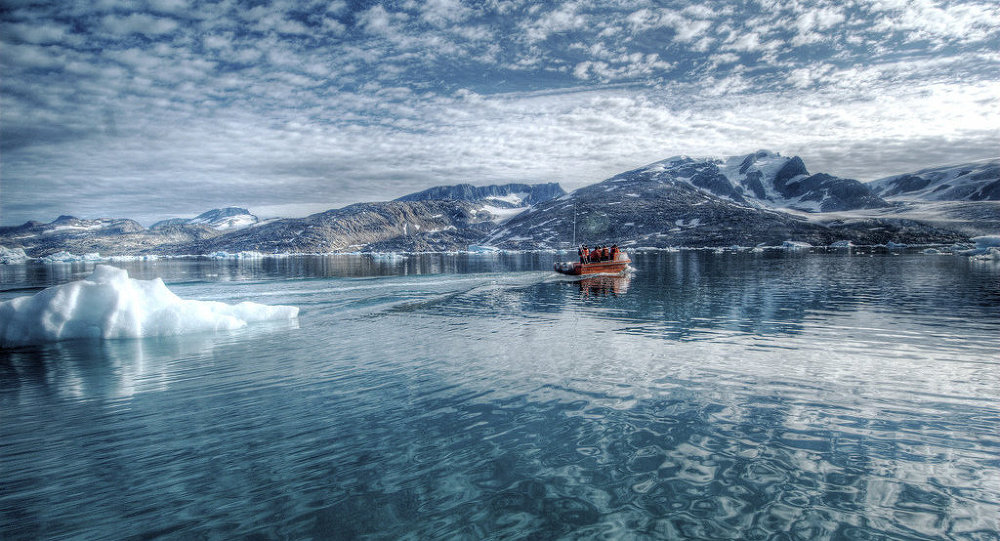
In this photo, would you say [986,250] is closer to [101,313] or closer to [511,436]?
[511,436]

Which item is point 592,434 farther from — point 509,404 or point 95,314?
point 95,314

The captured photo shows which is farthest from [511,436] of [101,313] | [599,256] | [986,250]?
[986,250]

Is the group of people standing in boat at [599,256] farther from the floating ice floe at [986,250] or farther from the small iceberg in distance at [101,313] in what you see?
the floating ice floe at [986,250]

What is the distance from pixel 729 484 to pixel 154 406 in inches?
527

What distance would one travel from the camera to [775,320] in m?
24.1

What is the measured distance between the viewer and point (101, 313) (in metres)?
20.9

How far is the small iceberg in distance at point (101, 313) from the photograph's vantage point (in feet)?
66.0

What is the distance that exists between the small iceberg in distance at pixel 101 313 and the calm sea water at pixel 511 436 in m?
1.34

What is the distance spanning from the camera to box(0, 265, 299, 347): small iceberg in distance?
20125mm

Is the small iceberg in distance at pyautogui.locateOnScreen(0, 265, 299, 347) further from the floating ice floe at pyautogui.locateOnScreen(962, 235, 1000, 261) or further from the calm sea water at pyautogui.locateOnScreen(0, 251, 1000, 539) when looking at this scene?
the floating ice floe at pyautogui.locateOnScreen(962, 235, 1000, 261)

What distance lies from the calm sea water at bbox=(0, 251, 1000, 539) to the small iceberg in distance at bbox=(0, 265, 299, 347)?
4.41ft

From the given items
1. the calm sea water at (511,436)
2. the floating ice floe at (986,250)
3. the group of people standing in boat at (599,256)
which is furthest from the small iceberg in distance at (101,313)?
the floating ice floe at (986,250)

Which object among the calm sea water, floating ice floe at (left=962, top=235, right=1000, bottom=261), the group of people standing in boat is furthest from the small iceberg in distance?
floating ice floe at (left=962, top=235, right=1000, bottom=261)

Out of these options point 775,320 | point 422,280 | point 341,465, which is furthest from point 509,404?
point 422,280
